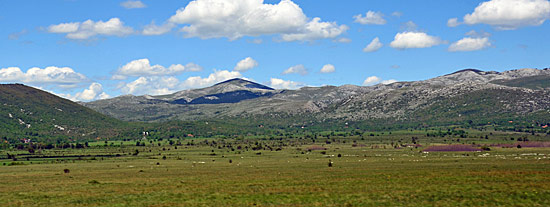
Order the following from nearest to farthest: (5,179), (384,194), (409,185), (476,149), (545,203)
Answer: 1. (545,203)
2. (384,194)
3. (409,185)
4. (5,179)
5. (476,149)

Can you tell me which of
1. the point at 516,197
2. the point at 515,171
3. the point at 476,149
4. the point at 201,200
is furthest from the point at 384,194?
the point at 476,149

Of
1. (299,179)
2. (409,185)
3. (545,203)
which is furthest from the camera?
(299,179)

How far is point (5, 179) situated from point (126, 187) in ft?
86.7

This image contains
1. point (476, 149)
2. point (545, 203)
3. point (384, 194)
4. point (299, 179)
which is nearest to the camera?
point (545, 203)

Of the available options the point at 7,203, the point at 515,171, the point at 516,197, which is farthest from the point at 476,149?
the point at 7,203

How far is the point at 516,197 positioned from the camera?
55406mm

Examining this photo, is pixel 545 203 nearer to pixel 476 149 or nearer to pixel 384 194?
pixel 384 194

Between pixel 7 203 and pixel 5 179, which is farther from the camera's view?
pixel 5 179

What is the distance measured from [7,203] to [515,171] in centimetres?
6336

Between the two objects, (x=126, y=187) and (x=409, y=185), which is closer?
(x=409, y=185)

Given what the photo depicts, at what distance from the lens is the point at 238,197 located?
198 feet

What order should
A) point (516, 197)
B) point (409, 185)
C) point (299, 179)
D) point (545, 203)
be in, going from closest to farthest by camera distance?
point (545, 203) < point (516, 197) < point (409, 185) < point (299, 179)

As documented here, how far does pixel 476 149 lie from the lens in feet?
502

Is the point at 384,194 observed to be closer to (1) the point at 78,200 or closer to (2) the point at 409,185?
(2) the point at 409,185
